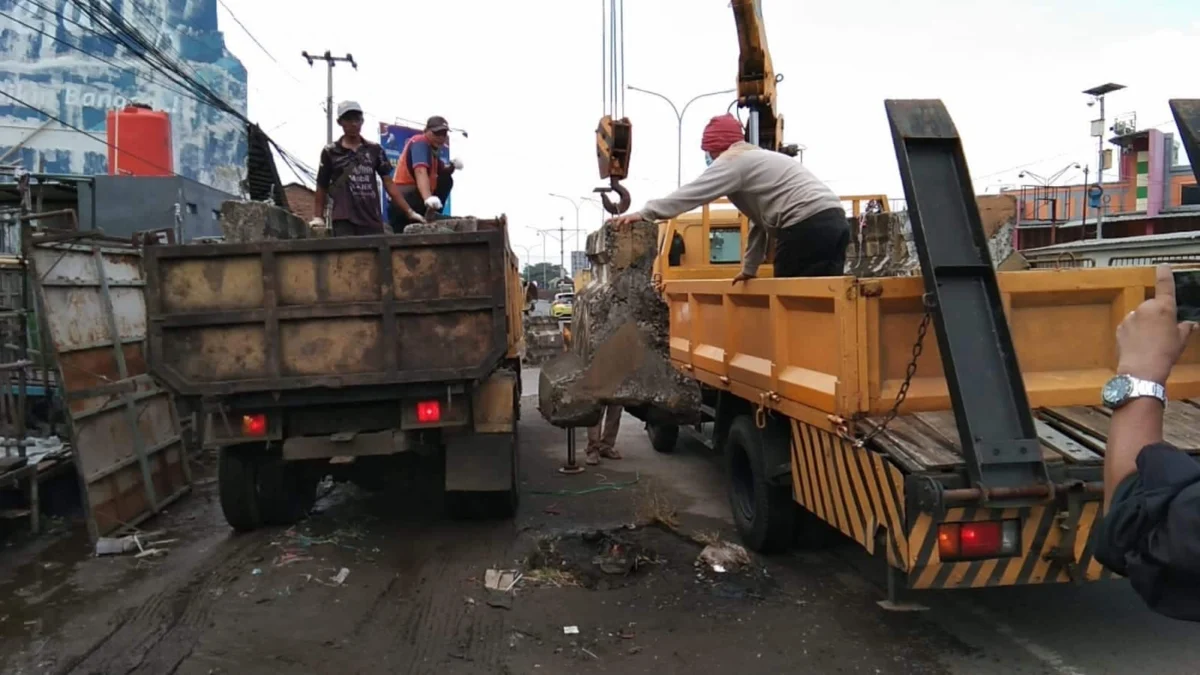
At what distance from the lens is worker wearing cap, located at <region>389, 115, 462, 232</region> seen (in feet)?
24.3

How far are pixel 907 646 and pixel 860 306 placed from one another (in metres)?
1.66

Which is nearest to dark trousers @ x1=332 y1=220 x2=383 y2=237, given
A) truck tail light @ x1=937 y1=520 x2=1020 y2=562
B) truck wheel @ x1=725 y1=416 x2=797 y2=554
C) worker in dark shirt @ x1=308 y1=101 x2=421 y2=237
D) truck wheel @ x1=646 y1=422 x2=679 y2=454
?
worker in dark shirt @ x1=308 y1=101 x2=421 y2=237

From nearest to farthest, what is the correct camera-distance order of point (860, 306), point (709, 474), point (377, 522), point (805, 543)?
point (860, 306)
point (805, 543)
point (377, 522)
point (709, 474)

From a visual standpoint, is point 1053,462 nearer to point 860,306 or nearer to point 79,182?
point 860,306

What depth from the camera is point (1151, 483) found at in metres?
1.45

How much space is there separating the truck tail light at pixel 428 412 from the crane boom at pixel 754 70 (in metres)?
4.06

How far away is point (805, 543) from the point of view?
18.7ft

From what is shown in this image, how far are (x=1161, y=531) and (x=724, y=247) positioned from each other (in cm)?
773

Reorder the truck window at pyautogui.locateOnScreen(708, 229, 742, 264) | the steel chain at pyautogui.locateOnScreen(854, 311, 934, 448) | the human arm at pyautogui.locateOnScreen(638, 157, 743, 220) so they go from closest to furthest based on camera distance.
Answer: the steel chain at pyautogui.locateOnScreen(854, 311, 934, 448), the human arm at pyautogui.locateOnScreen(638, 157, 743, 220), the truck window at pyautogui.locateOnScreen(708, 229, 742, 264)

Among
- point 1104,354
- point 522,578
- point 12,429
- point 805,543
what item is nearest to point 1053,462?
point 1104,354

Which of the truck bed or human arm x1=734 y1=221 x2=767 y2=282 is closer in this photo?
the truck bed

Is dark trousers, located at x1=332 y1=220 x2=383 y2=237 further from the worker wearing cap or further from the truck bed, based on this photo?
the truck bed

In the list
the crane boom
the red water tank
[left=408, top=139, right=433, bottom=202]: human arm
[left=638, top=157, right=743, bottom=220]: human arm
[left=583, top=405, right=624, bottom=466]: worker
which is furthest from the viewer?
the red water tank

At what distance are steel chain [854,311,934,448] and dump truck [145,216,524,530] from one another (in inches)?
91.5
